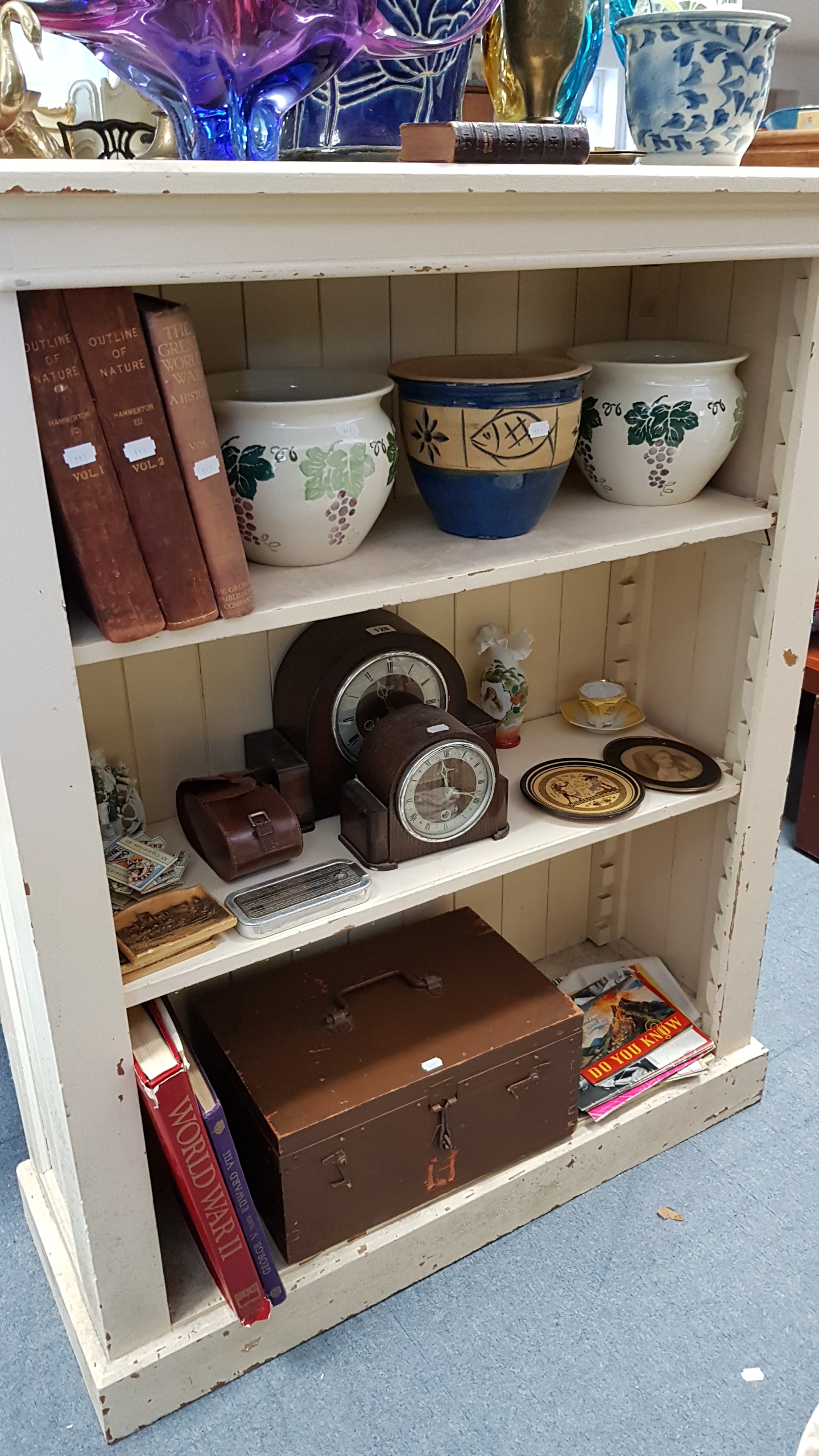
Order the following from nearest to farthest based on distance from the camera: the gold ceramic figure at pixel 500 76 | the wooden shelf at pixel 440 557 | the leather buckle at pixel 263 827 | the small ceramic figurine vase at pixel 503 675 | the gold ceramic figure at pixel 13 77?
the gold ceramic figure at pixel 13 77 < the wooden shelf at pixel 440 557 < the gold ceramic figure at pixel 500 76 < the leather buckle at pixel 263 827 < the small ceramic figurine vase at pixel 503 675

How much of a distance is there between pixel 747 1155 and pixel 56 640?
1273 millimetres

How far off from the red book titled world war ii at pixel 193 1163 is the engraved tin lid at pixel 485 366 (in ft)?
2.54

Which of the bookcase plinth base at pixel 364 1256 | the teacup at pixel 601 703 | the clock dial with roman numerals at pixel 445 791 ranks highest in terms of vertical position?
the clock dial with roman numerals at pixel 445 791

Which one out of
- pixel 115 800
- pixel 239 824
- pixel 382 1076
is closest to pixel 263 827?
pixel 239 824

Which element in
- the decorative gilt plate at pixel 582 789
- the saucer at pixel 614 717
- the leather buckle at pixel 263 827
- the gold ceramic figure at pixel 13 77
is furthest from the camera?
the saucer at pixel 614 717

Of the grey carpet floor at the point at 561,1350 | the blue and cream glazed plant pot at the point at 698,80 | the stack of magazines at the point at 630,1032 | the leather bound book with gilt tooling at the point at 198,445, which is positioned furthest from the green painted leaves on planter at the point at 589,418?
the grey carpet floor at the point at 561,1350

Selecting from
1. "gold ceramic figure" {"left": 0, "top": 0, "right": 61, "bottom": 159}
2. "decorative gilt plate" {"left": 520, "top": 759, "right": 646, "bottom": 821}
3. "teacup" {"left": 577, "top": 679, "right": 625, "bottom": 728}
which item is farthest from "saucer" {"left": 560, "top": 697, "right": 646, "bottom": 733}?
"gold ceramic figure" {"left": 0, "top": 0, "right": 61, "bottom": 159}

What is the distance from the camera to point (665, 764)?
154cm

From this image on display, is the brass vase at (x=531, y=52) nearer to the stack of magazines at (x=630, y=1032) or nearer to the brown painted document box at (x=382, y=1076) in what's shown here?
the brown painted document box at (x=382, y=1076)

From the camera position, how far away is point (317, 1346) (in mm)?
1368

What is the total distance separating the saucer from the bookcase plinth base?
53 centimetres

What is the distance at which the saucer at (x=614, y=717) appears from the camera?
166 cm

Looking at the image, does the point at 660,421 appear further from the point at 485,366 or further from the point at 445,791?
the point at 445,791

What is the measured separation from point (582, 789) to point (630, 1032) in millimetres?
430
